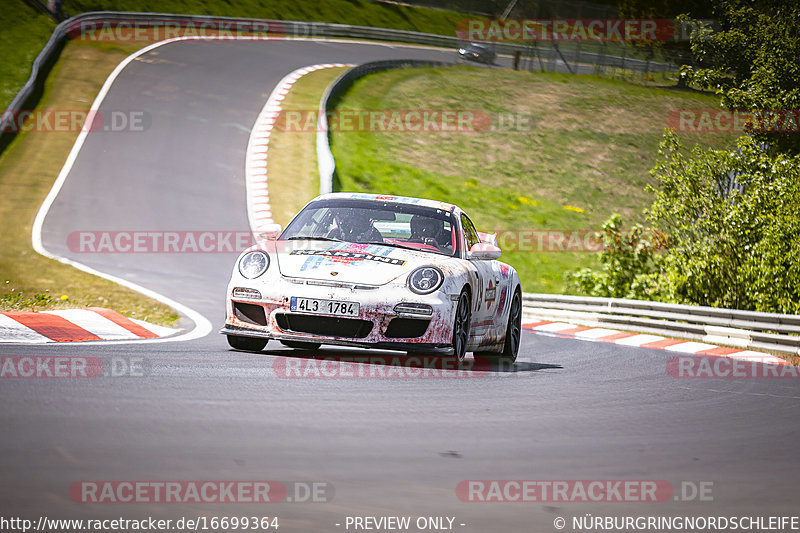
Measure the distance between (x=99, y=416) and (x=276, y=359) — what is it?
9.50 feet

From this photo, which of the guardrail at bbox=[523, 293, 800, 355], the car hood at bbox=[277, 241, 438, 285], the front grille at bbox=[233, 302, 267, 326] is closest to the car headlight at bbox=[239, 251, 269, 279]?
the car hood at bbox=[277, 241, 438, 285]

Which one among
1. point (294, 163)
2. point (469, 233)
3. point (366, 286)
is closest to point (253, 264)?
point (366, 286)

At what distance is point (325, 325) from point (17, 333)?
255 centimetres

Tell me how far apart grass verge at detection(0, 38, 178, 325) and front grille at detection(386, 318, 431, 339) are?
4061 mm

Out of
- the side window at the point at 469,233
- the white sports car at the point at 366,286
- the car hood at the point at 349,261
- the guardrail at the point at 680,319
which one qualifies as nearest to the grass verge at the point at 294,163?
the guardrail at the point at 680,319

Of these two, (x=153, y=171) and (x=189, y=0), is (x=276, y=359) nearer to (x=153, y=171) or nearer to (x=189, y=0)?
(x=153, y=171)

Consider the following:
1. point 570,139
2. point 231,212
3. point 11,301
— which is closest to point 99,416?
point 11,301

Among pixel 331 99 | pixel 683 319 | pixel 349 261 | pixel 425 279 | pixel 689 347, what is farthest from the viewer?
pixel 331 99

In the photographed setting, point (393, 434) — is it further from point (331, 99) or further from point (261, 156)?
point (331, 99)

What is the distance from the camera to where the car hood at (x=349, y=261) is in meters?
7.96

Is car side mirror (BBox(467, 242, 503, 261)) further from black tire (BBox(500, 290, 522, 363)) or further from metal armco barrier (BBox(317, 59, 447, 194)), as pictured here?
metal armco barrier (BBox(317, 59, 447, 194))

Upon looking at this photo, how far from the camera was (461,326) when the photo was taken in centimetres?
834

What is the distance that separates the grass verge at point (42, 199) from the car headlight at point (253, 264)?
3.11 metres

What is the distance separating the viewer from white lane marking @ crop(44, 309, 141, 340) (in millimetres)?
9148
